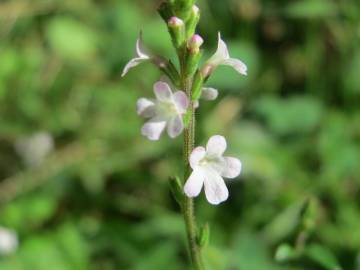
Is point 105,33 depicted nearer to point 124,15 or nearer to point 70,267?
point 124,15

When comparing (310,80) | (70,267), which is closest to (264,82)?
(310,80)

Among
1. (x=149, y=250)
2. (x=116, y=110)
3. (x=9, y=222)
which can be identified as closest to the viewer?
(x=149, y=250)

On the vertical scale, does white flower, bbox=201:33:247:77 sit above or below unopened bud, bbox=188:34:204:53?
below

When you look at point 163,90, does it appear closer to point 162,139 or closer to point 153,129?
point 153,129

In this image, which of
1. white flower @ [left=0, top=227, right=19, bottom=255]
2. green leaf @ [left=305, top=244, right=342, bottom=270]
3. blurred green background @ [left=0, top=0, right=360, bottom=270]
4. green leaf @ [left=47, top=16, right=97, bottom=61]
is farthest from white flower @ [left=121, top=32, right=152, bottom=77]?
green leaf @ [left=47, top=16, right=97, bottom=61]

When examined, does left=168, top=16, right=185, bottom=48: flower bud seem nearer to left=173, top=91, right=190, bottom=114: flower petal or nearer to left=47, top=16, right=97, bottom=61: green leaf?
left=173, top=91, right=190, bottom=114: flower petal

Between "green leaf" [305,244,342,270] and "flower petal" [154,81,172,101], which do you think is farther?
"green leaf" [305,244,342,270]

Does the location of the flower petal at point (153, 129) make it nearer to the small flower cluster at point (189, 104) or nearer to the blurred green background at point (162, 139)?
the small flower cluster at point (189, 104)
